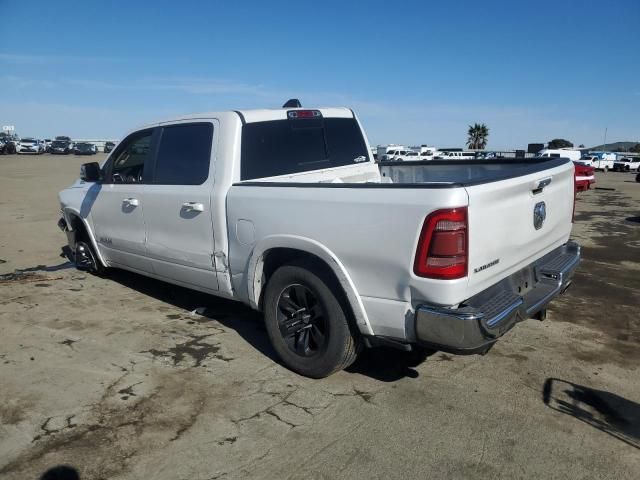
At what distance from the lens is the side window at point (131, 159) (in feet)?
16.9

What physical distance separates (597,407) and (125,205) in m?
4.44

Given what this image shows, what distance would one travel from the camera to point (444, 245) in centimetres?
290

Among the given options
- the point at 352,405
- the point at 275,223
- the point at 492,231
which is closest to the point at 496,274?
the point at 492,231

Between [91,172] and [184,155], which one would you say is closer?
[184,155]

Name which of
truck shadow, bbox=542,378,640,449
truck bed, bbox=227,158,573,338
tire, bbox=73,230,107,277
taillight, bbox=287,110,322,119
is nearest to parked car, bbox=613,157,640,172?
taillight, bbox=287,110,322,119

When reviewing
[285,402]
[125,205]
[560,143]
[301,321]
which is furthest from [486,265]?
[560,143]

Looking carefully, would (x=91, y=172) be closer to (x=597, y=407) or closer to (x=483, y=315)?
(x=483, y=315)

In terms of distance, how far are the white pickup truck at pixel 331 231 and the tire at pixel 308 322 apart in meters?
0.01

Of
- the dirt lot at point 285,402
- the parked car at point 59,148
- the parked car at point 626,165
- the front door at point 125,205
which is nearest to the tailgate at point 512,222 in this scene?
the dirt lot at point 285,402

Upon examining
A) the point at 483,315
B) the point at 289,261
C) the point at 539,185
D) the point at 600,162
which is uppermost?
the point at 539,185

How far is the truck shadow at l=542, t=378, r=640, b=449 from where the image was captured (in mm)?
3082

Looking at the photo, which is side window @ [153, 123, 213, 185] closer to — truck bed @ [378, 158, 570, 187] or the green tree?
truck bed @ [378, 158, 570, 187]

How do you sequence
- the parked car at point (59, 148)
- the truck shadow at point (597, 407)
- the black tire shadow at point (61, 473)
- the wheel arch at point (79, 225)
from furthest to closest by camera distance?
1. the parked car at point (59, 148)
2. the wheel arch at point (79, 225)
3. the truck shadow at point (597, 407)
4. the black tire shadow at point (61, 473)

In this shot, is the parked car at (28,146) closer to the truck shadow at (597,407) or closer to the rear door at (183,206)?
the rear door at (183,206)
